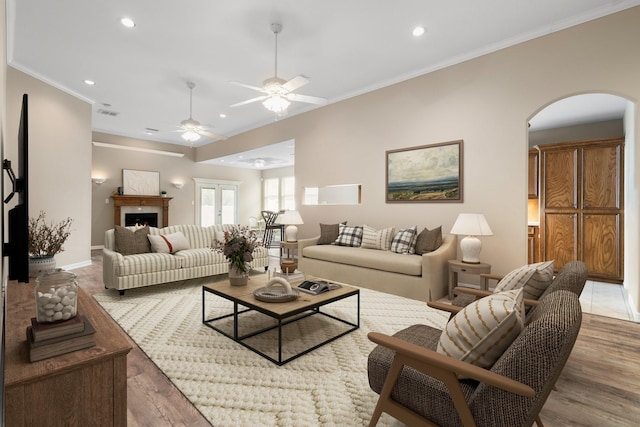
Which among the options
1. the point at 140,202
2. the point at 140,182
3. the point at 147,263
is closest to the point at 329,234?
the point at 147,263

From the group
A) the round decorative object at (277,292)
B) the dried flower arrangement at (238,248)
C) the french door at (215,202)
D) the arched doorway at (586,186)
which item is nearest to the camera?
the round decorative object at (277,292)

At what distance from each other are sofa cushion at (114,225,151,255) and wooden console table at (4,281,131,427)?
2954 millimetres

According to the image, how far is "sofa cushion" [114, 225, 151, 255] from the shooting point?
13.5ft

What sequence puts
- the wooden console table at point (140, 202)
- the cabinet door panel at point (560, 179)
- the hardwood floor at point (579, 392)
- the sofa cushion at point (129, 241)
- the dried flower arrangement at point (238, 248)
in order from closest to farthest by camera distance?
1. the hardwood floor at point (579, 392)
2. the dried flower arrangement at point (238, 248)
3. the sofa cushion at point (129, 241)
4. the cabinet door panel at point (560, 179)
5. the wooden console table at point (140, 202)

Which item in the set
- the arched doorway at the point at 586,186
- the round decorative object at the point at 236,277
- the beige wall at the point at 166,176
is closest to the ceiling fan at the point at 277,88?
the round decorative object at the point at 236,277

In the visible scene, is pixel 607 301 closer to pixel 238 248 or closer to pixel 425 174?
pixel 425 174

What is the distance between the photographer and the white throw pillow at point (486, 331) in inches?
48.4

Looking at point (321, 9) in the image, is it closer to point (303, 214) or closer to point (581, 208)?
point (303, 214)

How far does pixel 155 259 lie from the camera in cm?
402

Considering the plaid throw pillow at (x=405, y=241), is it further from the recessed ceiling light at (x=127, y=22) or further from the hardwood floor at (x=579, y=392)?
the recessed ceiling light at (x=127, y=22)

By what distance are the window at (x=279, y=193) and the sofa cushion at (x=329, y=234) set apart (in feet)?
18.2

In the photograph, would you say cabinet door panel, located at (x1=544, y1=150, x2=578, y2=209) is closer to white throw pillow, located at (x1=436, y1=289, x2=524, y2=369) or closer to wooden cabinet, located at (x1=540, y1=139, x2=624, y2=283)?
wooden cabinet, located at (x1=540, y1=139, x2=624, y2=283)

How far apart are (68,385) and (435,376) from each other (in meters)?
1.38

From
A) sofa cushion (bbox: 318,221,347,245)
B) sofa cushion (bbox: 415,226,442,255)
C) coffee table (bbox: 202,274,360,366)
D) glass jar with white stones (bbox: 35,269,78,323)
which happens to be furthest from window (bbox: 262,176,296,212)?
glass jar with white stones (bbox: 35,269,78,323)
